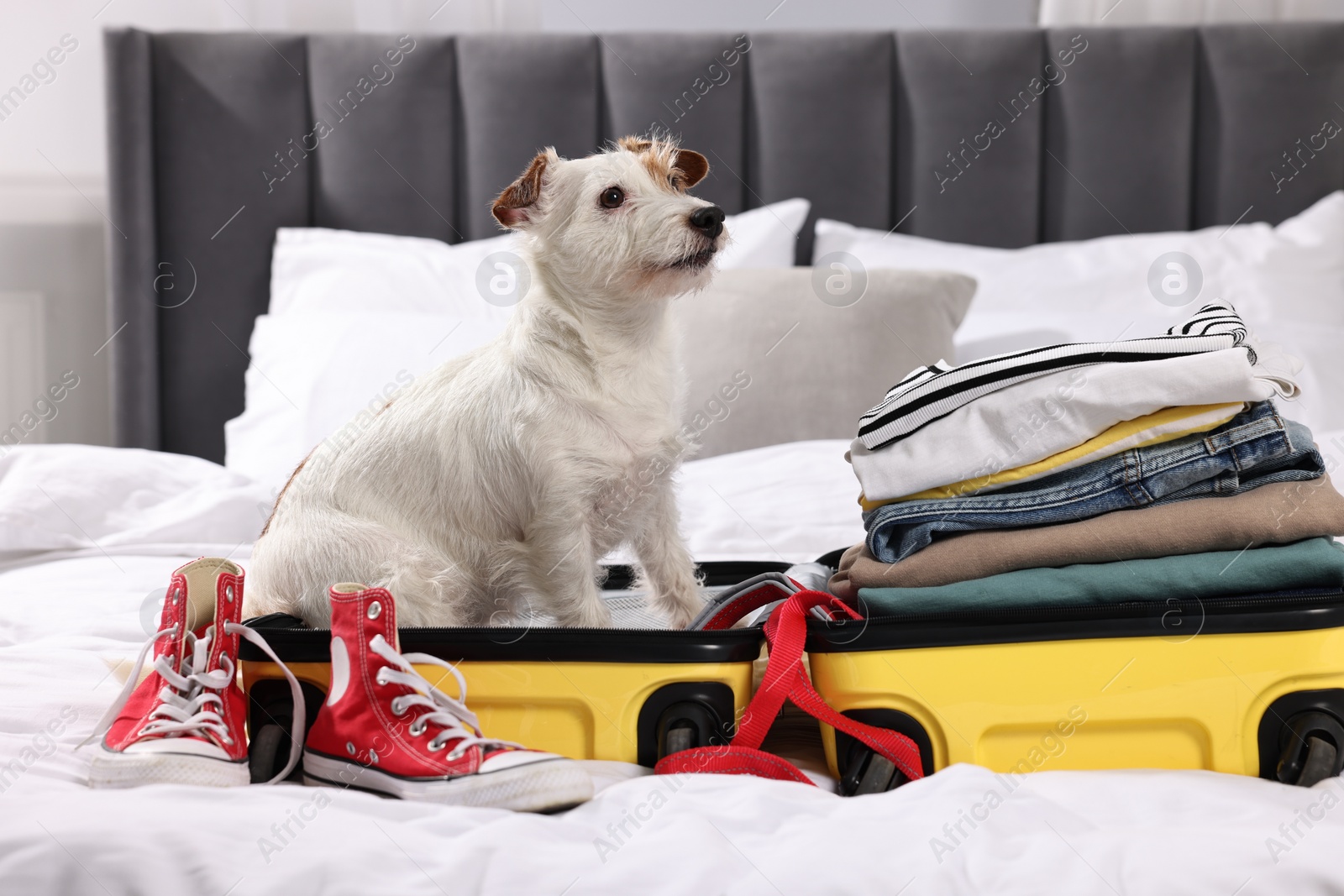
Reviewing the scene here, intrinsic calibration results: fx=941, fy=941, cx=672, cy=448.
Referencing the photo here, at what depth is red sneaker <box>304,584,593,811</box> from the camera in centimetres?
69

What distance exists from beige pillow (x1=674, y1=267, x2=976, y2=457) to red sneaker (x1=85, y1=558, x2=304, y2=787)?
1032mm

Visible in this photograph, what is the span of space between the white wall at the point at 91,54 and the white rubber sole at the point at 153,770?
205 centimetres

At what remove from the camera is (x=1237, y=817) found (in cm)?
66

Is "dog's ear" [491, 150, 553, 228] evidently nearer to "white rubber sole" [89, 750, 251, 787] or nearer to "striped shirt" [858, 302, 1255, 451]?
"striped shirt" [858, 302, 1255, 451]

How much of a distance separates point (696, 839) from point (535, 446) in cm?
44

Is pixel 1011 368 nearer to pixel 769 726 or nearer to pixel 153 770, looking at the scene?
pixel 769 726

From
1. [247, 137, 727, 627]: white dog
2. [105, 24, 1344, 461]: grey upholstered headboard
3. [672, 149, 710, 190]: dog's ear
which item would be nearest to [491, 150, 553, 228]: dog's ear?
[247, 137, 727, 627]: white dog

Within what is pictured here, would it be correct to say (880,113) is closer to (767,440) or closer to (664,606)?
(767,440)

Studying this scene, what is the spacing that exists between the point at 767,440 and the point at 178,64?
1.68 metres

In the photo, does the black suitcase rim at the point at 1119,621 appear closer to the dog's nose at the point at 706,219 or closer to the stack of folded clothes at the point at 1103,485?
the stack of folded clothes at the point at 1103,485

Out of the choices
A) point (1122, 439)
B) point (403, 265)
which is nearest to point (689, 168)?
point (1122, 439)

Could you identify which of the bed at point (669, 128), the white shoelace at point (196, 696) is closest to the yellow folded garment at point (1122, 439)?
the white shoelace at point (196, 696)

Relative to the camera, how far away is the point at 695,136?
229cm

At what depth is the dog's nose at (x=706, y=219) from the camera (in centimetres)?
94
